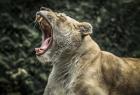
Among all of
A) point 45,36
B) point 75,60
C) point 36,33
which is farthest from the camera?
point 36,33

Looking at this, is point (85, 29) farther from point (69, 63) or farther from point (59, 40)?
point (69, 63)

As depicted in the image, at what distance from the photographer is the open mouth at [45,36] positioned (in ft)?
39.9

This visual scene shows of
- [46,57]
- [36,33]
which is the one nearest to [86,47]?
[46,57]

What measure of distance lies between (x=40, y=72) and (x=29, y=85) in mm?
404

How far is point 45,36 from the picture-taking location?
1241cm

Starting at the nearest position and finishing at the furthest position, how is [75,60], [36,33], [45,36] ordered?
[75,60]
[45,36]
[36,33]

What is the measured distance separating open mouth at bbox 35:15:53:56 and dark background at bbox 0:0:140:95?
11.6ft

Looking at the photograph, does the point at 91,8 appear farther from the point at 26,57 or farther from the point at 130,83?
the point at 130,83

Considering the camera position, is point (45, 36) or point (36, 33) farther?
point (36, 33)

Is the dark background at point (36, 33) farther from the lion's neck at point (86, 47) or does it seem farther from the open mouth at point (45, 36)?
the lion's neck at point (86, 47)

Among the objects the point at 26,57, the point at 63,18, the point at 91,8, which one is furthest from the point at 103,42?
the point at 63,18

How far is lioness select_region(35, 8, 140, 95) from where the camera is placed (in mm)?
12008

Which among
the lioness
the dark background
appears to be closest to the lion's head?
the lioness

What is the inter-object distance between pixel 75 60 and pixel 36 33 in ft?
14.2
